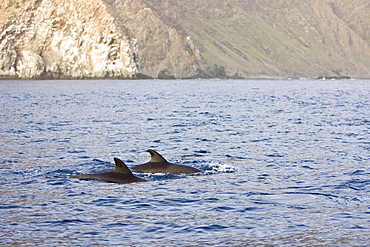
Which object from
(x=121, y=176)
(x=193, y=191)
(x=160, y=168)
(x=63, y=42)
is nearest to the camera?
(x=193, y=191)

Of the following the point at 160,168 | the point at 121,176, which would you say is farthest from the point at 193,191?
the point at 160,168

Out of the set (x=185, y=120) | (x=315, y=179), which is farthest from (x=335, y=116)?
(x=315, y=179)

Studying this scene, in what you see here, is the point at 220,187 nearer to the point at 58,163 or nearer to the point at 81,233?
the point at 81,233

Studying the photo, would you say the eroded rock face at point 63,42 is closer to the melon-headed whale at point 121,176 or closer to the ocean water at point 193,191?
the ocean water at point 193,191

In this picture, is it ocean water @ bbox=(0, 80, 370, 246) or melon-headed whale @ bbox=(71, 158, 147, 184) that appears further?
melon-headed whale @ bbox=(71, 158, 147, 184)

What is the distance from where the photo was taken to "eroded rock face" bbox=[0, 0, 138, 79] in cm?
16038

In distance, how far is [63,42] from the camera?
172 m

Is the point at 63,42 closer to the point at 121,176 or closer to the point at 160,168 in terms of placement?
the point at 160,168

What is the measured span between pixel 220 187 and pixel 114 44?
541 ft

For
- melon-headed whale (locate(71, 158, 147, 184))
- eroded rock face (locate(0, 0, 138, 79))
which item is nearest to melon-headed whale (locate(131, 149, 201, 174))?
melon-headed whale (locate(71, 158, 147, 184))

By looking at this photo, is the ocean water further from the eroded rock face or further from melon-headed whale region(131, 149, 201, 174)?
the eroded rock face

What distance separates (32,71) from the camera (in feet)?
529

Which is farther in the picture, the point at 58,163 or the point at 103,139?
the point at 103,139

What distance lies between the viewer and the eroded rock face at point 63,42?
526 feet
